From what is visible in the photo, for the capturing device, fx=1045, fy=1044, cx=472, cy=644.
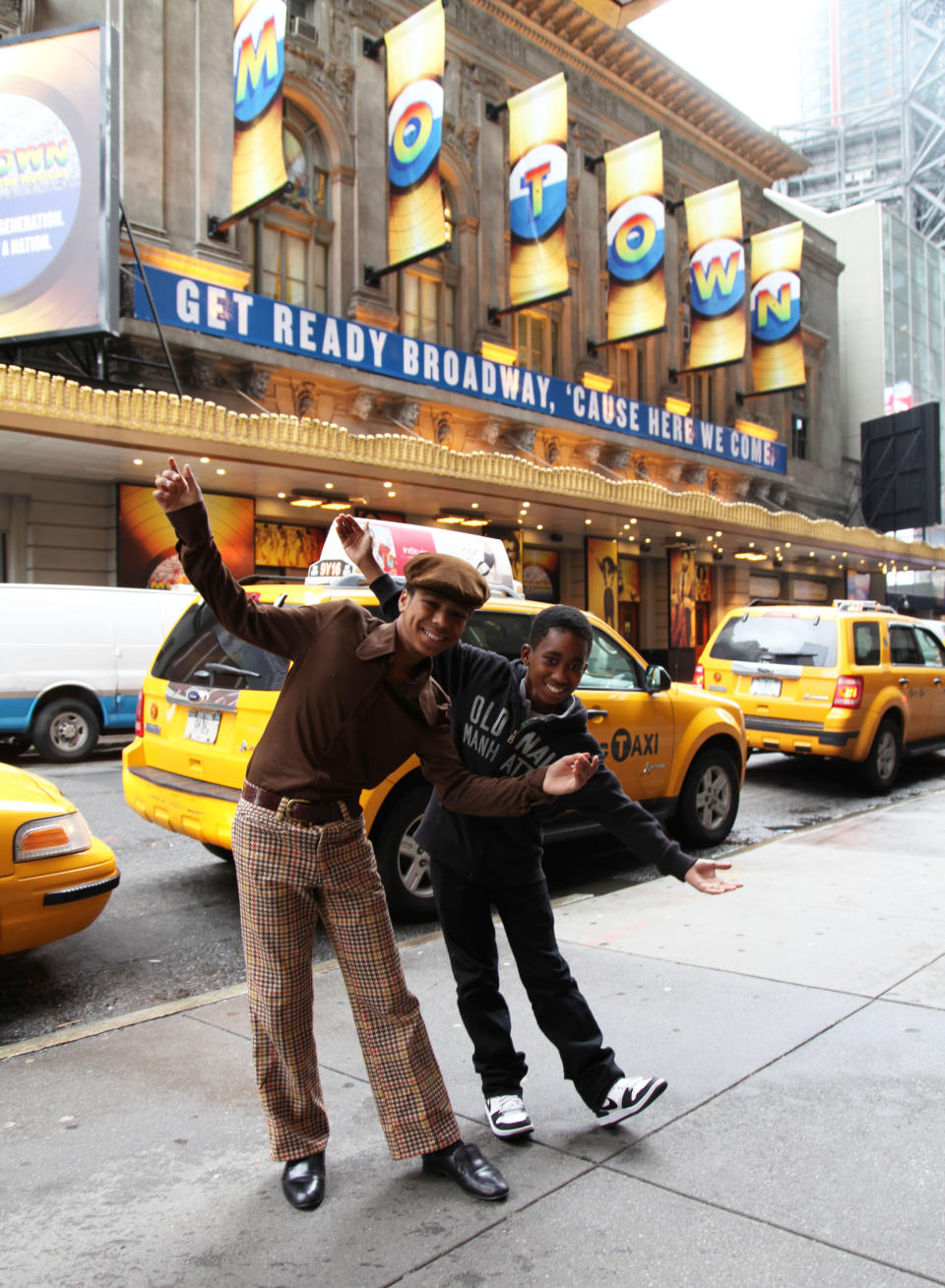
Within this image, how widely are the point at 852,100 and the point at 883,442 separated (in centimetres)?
6602

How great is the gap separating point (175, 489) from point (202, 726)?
3606 millimetres

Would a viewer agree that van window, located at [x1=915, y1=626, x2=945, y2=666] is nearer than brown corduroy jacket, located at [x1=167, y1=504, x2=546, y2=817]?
No

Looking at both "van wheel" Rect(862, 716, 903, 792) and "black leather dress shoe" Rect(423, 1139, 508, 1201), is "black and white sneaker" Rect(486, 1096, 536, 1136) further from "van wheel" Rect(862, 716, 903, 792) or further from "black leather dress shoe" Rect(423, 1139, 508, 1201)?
"van wheel" Rect(862, 716, 903, 792)

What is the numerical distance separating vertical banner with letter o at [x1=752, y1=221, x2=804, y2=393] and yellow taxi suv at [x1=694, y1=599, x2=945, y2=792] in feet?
67.9

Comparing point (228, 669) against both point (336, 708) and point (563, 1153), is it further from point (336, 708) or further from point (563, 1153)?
point (563, 1153)

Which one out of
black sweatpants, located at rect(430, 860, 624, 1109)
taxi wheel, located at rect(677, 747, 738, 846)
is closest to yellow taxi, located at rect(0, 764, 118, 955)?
black sweatpants, located at rect(430, 860, 624, 1109)

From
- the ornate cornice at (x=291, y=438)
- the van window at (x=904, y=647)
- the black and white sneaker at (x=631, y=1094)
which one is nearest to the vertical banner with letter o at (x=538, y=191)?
the ornate cornice at (x=291, y=438)

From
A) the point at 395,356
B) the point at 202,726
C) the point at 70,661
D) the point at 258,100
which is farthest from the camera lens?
the point at 395,356

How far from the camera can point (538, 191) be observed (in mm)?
22047

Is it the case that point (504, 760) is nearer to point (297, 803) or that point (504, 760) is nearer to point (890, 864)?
point (297, 803)

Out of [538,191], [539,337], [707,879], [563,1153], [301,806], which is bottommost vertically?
[563,1153]

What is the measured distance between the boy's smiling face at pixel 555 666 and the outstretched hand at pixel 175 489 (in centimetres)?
107

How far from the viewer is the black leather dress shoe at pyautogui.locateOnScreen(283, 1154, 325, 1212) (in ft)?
9.02

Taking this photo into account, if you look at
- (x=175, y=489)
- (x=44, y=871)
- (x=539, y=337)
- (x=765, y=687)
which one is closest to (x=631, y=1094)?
(x=175, y=489)
